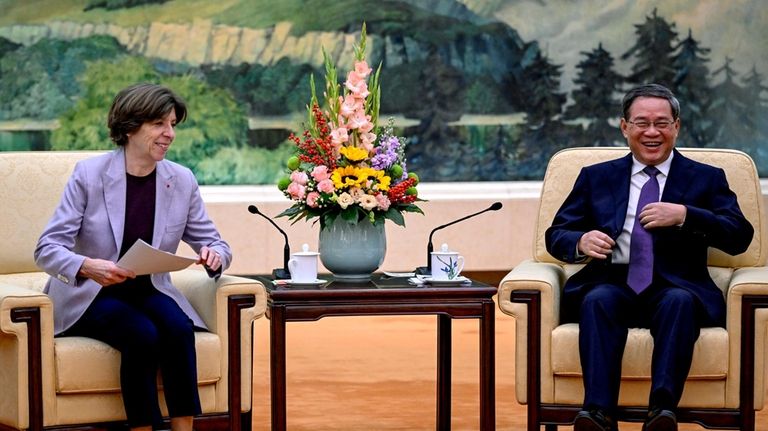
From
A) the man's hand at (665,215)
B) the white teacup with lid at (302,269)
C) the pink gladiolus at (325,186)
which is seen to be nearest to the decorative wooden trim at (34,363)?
the white teacup with lid at (302,269)

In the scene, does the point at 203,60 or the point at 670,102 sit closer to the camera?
the point at 670,102

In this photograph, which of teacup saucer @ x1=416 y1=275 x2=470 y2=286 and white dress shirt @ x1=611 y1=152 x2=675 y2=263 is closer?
teacup saucer @ x1=416 y1=275 x2=470 y2=286

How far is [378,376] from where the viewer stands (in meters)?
5.95

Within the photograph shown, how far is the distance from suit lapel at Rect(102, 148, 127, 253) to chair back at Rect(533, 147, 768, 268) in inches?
60.3

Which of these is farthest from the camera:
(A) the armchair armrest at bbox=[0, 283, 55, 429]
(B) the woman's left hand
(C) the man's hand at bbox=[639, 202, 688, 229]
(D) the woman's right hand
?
(C) the man's hand at bbox=[639, 202, 688, 229]

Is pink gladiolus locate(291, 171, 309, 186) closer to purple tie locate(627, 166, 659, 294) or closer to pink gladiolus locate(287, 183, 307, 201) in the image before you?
pink gladiolus locate(287, 183, 307, 201)

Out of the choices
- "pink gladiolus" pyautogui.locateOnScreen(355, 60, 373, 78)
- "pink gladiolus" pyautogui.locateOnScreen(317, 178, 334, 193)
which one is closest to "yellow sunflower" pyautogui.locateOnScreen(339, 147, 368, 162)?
"pink gladiolus" pyautogui.locateOnScreen(317, 178, 334, 193)

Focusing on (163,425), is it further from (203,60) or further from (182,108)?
(203,60)

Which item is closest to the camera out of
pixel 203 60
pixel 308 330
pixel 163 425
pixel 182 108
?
pixel 163 425

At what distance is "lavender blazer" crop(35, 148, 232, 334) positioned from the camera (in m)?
4.06

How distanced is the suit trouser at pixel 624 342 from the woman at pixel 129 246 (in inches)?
47.0

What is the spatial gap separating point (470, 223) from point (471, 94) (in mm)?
889

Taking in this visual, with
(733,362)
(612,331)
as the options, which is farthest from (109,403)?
(733,362)

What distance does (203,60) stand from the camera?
8.47m
